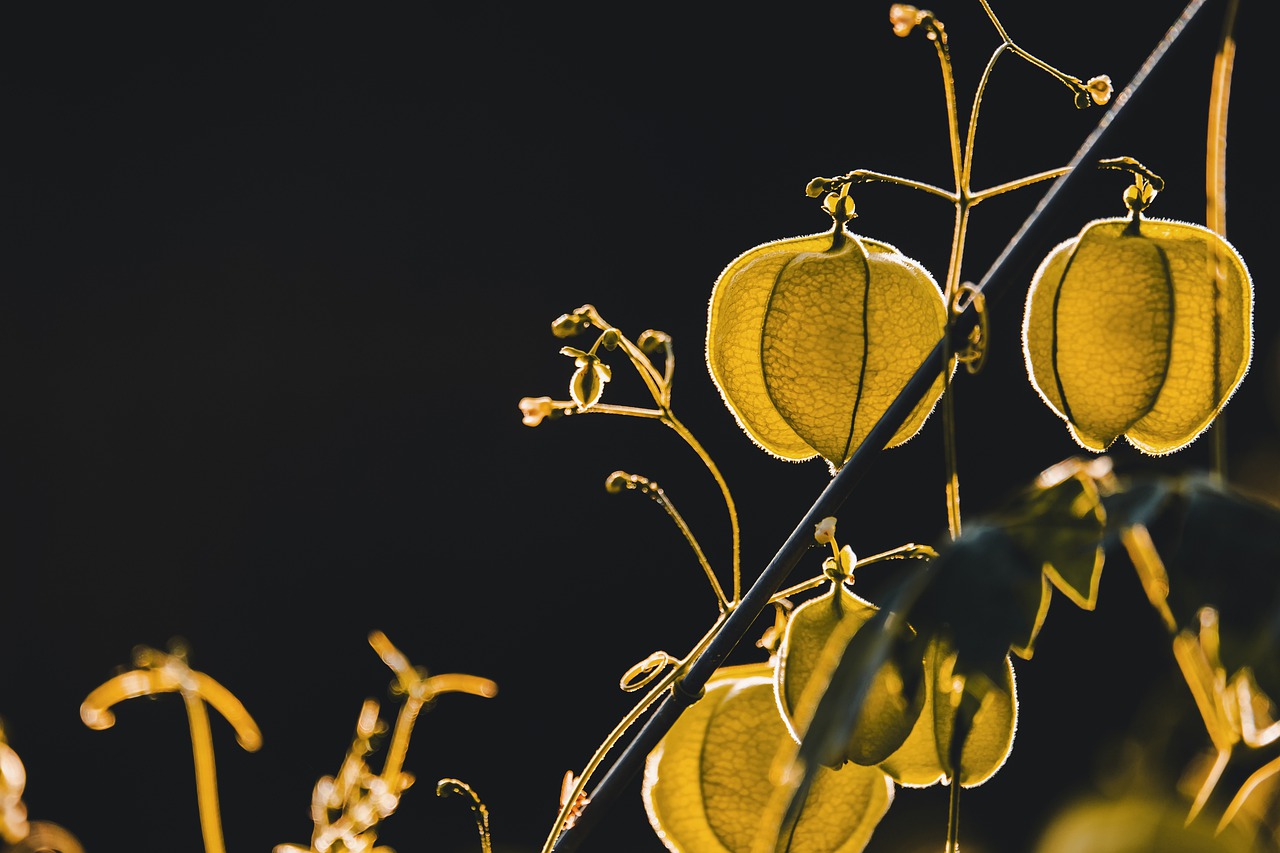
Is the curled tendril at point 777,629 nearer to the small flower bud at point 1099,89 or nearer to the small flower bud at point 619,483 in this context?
the small flower bud at point 619,483

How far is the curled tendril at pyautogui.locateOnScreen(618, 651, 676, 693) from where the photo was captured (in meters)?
0.37

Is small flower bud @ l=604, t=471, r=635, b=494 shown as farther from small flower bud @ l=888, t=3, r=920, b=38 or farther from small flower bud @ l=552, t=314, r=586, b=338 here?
small flower bud @ l=888, t=3, r=920, b=38

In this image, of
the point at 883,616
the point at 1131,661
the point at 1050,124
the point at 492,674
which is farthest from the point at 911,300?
the point at 1050,124

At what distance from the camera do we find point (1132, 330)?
1.16 ft

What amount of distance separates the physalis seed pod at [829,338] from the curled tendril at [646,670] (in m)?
0.09

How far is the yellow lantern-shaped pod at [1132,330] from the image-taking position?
352 mm

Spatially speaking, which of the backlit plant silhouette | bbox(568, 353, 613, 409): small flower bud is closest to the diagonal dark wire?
the backlit plant silhouette

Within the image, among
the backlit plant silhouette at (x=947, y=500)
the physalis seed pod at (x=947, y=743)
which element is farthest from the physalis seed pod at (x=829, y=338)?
the physalis seed pod at (x=947, y=743)

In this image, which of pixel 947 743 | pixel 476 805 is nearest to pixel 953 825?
pixel 947 743

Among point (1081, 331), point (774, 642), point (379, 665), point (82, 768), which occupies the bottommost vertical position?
point (82, 768)

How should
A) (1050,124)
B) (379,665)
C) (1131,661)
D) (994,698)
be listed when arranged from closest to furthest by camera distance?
(994,698), (1131,661), (379,665), (1050,124)

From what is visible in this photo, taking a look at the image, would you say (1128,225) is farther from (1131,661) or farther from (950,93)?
(1131,661)

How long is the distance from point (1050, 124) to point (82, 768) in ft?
6.30

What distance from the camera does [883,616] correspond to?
0.22 meters
